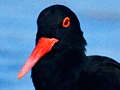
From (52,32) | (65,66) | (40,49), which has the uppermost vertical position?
(52,32)

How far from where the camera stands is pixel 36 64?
6.15m

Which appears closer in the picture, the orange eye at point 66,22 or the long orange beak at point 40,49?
the long orange beak at point 40,49

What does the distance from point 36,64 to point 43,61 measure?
0.32 feet

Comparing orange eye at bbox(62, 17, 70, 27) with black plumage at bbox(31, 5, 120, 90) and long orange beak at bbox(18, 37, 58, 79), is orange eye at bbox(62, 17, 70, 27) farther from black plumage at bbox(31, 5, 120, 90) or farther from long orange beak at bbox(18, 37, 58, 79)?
long orange beak at bbox(18, 37, 58, 79)

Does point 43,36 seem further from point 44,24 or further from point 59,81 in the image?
point 59,81

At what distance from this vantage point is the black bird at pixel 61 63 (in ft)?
19.8

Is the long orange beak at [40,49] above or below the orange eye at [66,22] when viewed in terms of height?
below

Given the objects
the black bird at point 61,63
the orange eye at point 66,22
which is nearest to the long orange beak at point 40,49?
the black bird at point 61,63

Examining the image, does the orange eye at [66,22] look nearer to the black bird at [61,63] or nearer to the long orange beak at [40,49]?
the black bird at [61,63]

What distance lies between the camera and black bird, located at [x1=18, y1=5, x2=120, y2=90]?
604cm

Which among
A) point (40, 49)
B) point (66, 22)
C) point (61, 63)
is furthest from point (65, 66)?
point (66, 22)

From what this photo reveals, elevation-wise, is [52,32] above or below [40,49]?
above

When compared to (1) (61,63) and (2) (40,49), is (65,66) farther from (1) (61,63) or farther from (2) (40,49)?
(2) (40,49)

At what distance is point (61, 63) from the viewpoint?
6.13 metres
